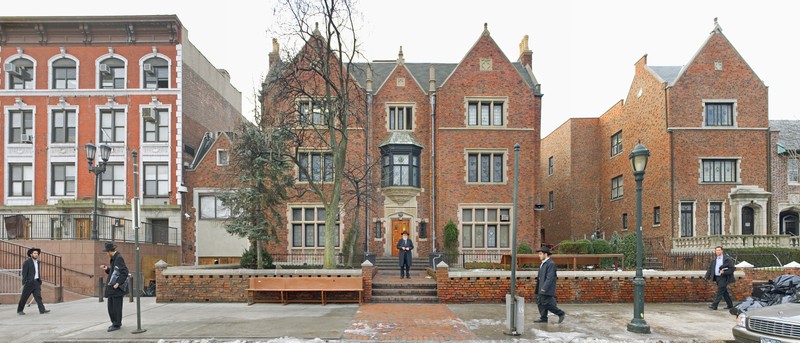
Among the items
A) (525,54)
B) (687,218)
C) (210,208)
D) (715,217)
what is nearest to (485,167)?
(525,54)

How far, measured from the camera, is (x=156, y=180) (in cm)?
2694

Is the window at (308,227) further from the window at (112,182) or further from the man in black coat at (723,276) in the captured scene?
the man in black coat at (723,276)

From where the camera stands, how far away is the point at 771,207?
25.6 m

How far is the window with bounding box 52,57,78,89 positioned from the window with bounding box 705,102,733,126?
33.8 meters

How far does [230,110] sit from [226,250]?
13.1 m

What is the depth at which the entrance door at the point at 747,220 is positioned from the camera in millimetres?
25547

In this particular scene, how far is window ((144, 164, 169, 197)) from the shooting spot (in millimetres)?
26891

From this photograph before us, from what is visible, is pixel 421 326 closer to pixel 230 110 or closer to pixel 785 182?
pixel 785 182

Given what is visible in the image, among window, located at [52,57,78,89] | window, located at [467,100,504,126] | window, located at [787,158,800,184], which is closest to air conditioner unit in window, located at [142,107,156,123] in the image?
window, located at [52,57,78,89]

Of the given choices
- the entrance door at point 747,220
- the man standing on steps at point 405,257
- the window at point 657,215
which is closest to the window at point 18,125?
the man standing on steps at point 405,257

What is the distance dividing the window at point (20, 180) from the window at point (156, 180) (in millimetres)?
6161

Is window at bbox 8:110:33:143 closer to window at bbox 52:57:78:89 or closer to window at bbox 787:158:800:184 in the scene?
window at bbox 52:57:78:89

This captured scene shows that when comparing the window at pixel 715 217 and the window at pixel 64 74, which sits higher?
the window at pixel 64 74

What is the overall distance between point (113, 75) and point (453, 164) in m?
19.3
